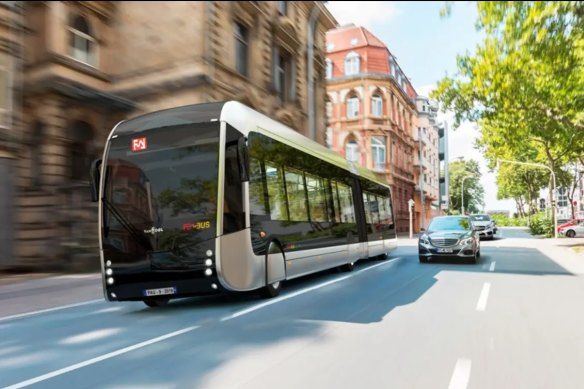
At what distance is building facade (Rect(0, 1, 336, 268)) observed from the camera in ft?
53.9

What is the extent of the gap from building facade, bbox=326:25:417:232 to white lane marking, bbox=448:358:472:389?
41834 millimetres

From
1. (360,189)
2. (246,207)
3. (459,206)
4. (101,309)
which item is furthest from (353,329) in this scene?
(459,206)

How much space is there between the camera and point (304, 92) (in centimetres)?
2953

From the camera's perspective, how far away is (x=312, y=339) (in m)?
6.04

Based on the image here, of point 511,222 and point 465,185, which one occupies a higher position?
point 465,185

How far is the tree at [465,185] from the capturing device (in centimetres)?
9850

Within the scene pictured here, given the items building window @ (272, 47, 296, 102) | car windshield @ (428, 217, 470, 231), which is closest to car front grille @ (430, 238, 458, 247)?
car windshield @ (428, 217, 470, 231)

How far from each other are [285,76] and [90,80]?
1125cm

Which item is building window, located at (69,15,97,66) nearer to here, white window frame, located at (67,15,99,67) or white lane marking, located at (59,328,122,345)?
white window frame, located at (67,15,99,67)

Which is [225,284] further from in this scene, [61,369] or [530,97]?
[530,97]

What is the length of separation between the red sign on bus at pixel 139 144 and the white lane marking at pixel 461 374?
553 cm

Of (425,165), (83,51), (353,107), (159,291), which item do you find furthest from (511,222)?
(159,291)

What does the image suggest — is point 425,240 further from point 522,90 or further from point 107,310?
point 107,310

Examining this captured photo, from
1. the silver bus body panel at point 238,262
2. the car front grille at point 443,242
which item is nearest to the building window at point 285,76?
the car front grille at point 443,242
